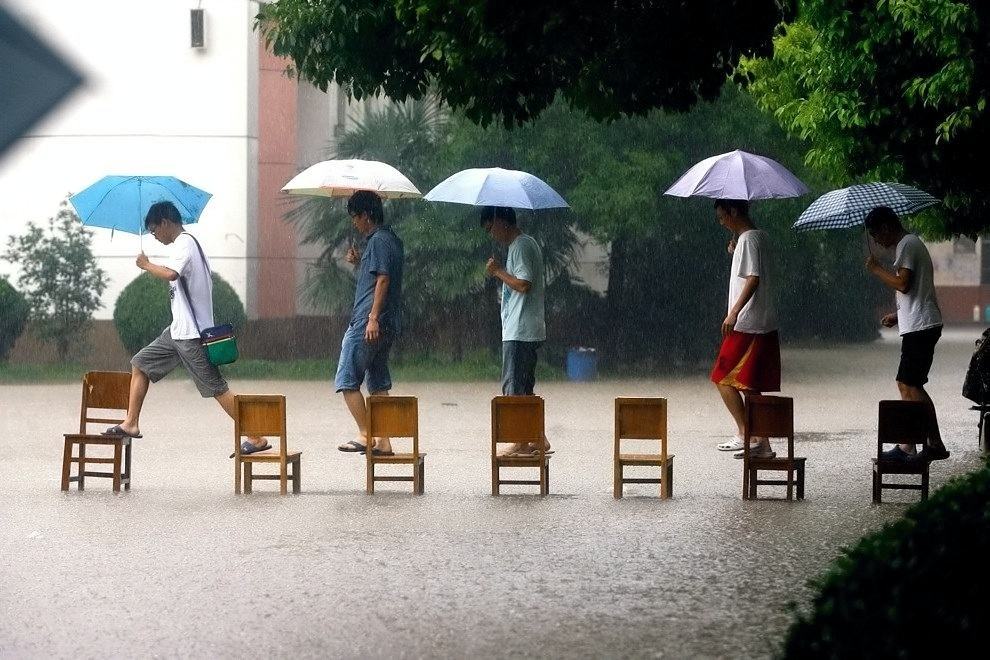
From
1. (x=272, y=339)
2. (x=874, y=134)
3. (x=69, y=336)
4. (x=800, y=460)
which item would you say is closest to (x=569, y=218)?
(x=272, y=339)

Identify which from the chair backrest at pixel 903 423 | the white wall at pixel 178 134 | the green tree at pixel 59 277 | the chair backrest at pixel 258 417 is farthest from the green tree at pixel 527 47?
the white wall at pixel 178 134

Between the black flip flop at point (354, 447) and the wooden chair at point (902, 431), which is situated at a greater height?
the wooden chair at point (902, 431)

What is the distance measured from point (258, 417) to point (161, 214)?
1.71 meters

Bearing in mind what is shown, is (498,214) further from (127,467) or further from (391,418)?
(127,467)

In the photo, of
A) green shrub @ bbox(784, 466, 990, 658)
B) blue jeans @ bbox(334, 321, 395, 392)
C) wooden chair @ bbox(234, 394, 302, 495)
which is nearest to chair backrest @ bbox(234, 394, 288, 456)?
wooden chair @ bbox(234, 394, 302, 495)

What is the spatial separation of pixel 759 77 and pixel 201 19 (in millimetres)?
10542

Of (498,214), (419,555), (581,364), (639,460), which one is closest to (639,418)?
(639,460)

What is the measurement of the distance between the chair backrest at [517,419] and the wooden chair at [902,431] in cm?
197

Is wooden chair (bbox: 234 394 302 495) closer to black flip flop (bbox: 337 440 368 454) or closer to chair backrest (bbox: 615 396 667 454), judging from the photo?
black flip flop (bbox: 337 440 368 454)

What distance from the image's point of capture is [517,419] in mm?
9734

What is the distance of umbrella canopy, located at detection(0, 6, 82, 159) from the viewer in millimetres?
3723

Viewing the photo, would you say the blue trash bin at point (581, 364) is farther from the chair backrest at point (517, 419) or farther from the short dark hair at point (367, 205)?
the chair backrest at point (517, 419)

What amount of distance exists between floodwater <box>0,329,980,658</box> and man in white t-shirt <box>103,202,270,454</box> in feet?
2.13

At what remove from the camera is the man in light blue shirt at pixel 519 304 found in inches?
431
